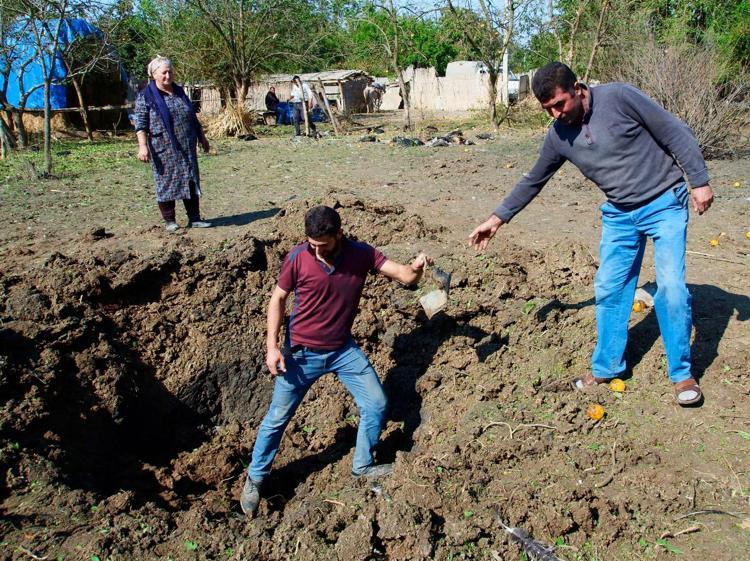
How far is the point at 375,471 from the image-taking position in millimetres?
3953

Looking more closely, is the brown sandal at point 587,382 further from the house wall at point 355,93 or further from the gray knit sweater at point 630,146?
the house wall at point 355,93

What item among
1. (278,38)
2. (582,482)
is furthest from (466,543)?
(278,38)

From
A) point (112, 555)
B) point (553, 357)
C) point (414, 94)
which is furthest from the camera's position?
point (414, 94)

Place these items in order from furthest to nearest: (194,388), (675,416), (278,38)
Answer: (278,38)
(194,388)
(675,416)

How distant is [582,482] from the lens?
11.3ft

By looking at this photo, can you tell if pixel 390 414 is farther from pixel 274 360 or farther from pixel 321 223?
pixel 321 223

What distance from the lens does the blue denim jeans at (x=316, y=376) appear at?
386 centimetres

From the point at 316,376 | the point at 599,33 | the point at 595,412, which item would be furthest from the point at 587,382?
the point at 599,33

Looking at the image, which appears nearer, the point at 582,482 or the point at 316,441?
the point at 582,482

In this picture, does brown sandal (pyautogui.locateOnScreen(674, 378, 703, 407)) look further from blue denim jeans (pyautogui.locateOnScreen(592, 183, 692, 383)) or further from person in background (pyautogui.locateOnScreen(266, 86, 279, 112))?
person in background (pyautogui.locateOnScreen(266, 86, 279, 112))

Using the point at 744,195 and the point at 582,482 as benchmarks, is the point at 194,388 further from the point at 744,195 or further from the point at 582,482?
the point at 744,195

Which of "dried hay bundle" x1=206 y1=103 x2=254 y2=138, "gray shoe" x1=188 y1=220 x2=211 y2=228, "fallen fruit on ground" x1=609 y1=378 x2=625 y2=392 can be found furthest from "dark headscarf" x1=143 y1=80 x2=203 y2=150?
"dried hay bundle" x1=206 y1=103 x2=254 y2=138

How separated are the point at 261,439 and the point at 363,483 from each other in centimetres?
67

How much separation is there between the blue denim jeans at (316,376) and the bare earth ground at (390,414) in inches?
10.2
